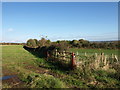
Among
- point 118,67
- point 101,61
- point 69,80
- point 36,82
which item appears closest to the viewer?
point 36,82

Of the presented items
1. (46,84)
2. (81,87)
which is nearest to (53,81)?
(46,84)

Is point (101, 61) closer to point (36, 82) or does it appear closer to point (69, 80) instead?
point (69, 80)

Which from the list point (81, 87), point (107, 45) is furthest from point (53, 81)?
point (107, 45)

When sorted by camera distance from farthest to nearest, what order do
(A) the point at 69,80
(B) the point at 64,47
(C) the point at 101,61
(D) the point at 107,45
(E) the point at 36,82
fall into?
(D) the point at 107,45 < (B) the point at 64,47 < (C) the point at 101,61 < (A) the point at 69,80 < (E) the point at 36,82

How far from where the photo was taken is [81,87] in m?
5.26

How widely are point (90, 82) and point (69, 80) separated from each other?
1077mm

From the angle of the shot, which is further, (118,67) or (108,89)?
(118,67)

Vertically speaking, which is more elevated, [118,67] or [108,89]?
[118,67]

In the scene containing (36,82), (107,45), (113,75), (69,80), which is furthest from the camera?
(107,45)

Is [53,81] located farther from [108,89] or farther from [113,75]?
[113,75]

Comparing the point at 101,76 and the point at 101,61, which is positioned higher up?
the point at 101,61

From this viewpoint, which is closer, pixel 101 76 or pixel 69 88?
pixel 69 88

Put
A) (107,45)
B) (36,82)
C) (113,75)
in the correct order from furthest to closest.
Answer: (107,45) < (113,75) < (36,82)

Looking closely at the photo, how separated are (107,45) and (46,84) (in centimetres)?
4129
